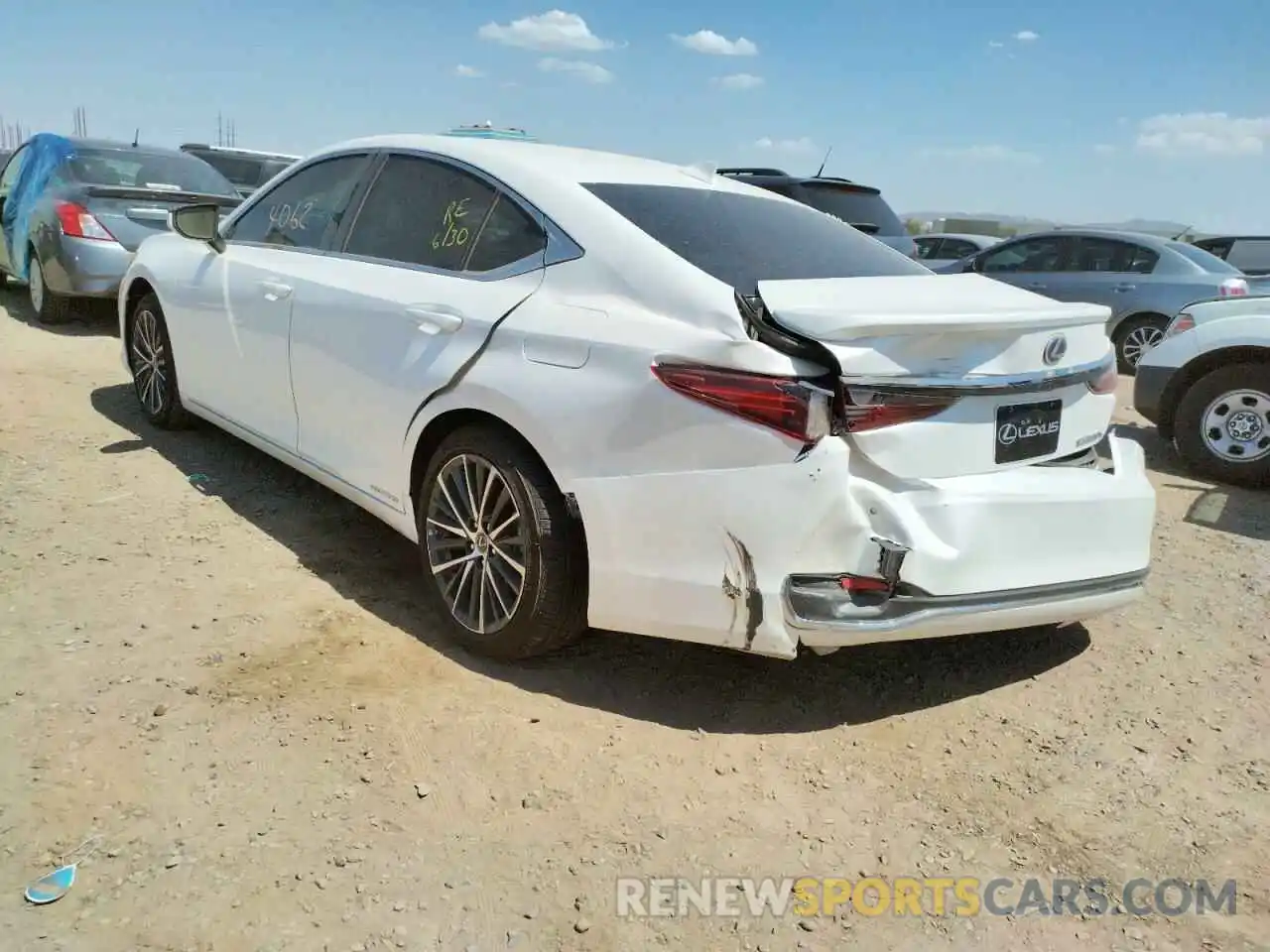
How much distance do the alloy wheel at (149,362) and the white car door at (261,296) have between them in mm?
437

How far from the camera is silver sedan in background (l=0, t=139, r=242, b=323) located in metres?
7.86

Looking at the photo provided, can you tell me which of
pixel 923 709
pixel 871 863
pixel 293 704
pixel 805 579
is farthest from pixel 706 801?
pixel 293 704

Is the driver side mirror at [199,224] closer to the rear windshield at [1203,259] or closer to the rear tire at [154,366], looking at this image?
the rear tire at [154,366]

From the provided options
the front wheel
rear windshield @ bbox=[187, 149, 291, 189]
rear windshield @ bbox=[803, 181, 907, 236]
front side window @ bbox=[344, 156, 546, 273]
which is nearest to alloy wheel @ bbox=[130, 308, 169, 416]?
front side window @ bbox=[344, 156, 546, 273]

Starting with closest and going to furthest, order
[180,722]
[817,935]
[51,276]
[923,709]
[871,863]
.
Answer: [817,935], [871,863], [180,722], [923,709], [51,276]

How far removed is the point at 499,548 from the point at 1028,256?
931cm

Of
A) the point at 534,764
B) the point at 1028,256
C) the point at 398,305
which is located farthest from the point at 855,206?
the point at 534,764

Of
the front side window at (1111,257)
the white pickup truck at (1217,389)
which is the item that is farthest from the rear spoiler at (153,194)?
the front side window at (1111,257)

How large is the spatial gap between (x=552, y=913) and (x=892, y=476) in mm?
1343

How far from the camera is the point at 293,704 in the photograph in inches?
116

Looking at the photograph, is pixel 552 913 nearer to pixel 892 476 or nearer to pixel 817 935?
pixel 817 935

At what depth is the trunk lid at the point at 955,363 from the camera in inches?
99.7

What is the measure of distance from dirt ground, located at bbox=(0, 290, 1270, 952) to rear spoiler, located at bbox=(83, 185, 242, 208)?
4881mm

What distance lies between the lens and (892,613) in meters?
2.63
